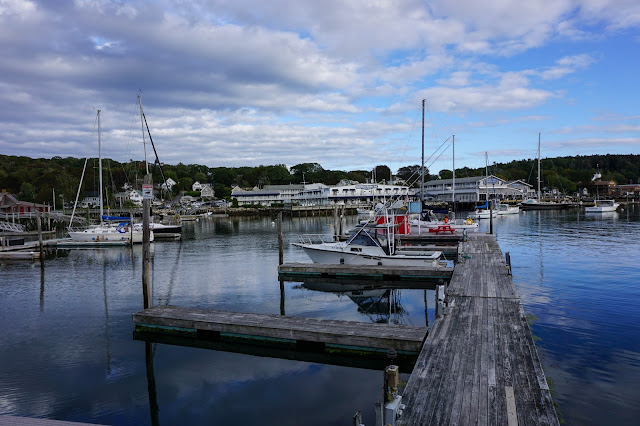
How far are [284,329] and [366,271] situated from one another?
462 inches

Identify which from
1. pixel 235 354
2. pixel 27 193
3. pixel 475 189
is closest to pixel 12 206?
pixel 27 193

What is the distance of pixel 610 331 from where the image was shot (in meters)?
15.3

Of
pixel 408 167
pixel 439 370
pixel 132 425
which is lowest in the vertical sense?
pixel 132 425

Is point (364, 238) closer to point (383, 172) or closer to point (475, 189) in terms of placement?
point (475, 189)

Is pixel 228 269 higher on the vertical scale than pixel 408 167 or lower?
lower

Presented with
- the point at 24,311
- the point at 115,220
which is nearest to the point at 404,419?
the point at 24,311

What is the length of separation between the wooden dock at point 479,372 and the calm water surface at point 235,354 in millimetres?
1795

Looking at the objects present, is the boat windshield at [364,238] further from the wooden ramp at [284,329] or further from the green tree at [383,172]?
the green tree at [383,172]

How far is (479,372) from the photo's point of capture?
29.0 feet

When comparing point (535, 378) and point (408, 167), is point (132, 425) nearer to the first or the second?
point (535, 378)

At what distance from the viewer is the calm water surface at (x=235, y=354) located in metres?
10.7

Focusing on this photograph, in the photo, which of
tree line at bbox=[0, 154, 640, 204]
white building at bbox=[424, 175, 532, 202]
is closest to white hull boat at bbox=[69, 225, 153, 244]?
white building at bbox=[424, 175, 532, 202]

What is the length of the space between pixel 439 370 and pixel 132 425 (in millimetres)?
7432

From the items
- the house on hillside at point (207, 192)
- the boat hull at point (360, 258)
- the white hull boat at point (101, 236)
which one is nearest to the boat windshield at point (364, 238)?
the boat hull at point (360, 258)
